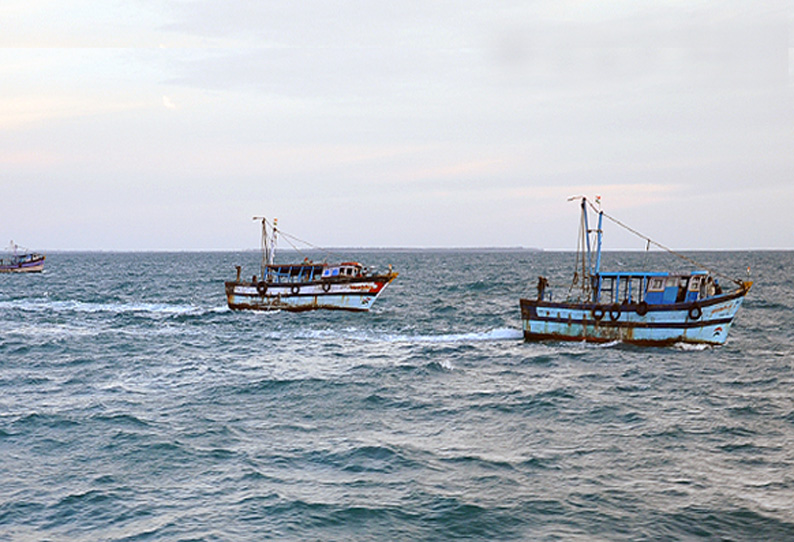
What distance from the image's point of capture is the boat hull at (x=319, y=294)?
54.5 m

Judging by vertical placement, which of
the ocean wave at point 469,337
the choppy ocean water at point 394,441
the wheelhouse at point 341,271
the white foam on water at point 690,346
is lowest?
the choppy ocean water at point 394,441

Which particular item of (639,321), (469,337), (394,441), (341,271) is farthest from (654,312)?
(341,271)

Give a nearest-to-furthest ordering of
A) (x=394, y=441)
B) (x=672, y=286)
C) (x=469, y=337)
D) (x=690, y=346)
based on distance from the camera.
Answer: (x=394, y=441) < (x=690, y=346) < (x=672, y=286) < (x=469, y=337)

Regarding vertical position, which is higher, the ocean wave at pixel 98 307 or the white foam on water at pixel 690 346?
the white foam on water at pixel 690 346

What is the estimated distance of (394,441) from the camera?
64.9ft

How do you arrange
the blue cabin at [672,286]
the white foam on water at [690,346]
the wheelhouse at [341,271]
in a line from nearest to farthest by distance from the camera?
1. the white foam on water at [690,346]
2. the blue cabin at [672,286]
3. the wheelhouse at [341,271]

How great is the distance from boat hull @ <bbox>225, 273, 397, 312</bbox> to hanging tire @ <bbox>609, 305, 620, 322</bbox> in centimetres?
2138

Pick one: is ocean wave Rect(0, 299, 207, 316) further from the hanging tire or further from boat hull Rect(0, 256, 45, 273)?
boat hull Rect(0, 256, 45, 273)

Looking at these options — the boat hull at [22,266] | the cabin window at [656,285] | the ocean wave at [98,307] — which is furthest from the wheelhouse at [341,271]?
the boat hull at [22,266]

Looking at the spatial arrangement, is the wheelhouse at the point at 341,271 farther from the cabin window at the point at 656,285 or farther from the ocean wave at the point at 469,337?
the cabin window at the point at 656,285

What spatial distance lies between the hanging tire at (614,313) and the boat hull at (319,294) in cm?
2138

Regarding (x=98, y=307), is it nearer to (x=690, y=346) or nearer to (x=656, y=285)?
(x=656, y=285)

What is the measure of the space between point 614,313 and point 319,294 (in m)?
25.7

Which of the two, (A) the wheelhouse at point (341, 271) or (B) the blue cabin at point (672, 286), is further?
(A) the wheelhouse at point (341, 271)
